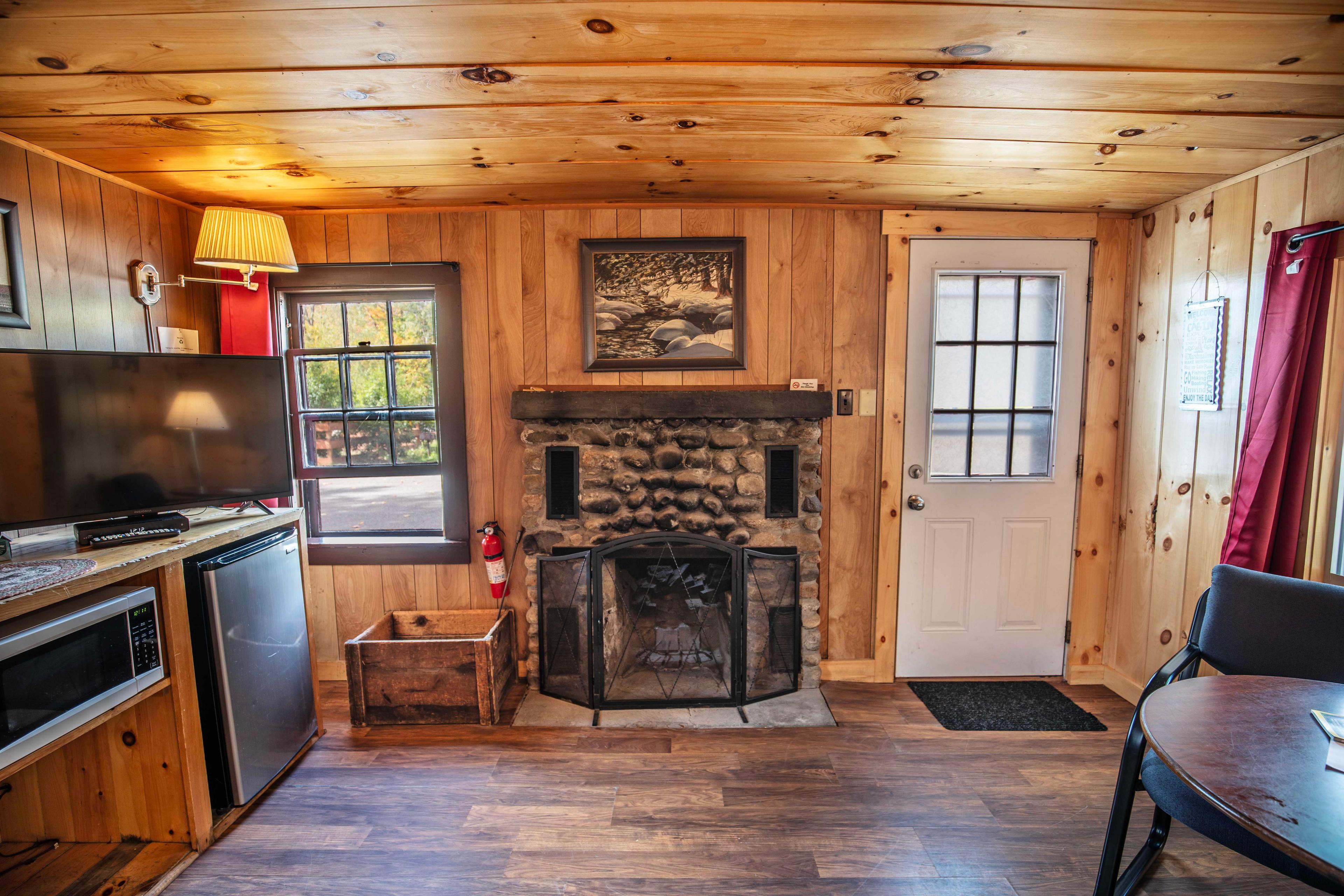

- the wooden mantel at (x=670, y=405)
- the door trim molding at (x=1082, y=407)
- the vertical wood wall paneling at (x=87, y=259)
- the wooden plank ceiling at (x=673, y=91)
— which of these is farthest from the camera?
the door trim molding at (x=1082, y=407)

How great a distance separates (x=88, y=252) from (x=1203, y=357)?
424 centimetres

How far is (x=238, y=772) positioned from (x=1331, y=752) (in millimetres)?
2868

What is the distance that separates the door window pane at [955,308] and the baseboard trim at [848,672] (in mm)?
1612

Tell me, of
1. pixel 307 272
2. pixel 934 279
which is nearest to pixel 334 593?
pixel 307 272

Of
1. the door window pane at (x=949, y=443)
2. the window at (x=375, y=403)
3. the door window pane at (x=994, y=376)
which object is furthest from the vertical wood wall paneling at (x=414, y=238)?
the door window pane at (x=994, y=376)

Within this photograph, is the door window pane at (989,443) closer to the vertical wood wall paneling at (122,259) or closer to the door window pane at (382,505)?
the door window pane at (382,505)

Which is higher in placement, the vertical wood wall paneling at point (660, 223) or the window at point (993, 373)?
the vertical wood wall paneling at point (660, 223)

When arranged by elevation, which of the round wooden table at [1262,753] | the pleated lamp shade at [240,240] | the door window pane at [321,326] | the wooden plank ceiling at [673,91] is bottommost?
the round wooden table at [1262,753]

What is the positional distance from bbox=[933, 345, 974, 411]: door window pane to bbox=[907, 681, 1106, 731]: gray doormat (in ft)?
4.40

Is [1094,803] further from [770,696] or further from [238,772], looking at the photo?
[238,772]

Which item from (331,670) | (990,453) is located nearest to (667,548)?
(990,453)

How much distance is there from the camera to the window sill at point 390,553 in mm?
2723

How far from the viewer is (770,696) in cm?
258

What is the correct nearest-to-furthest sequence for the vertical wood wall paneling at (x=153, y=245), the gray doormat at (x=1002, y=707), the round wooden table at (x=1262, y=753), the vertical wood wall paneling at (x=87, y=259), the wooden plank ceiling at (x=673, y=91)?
the round wooden table at (x=1262, y=753), the wooden plank ceiling at (x=673, y=91), the vertical wood wall paneling at (x=87, y=259), the vertical wood wall paneling at (x=153, y=245), the gray doormat at (x=1002, y=707)
